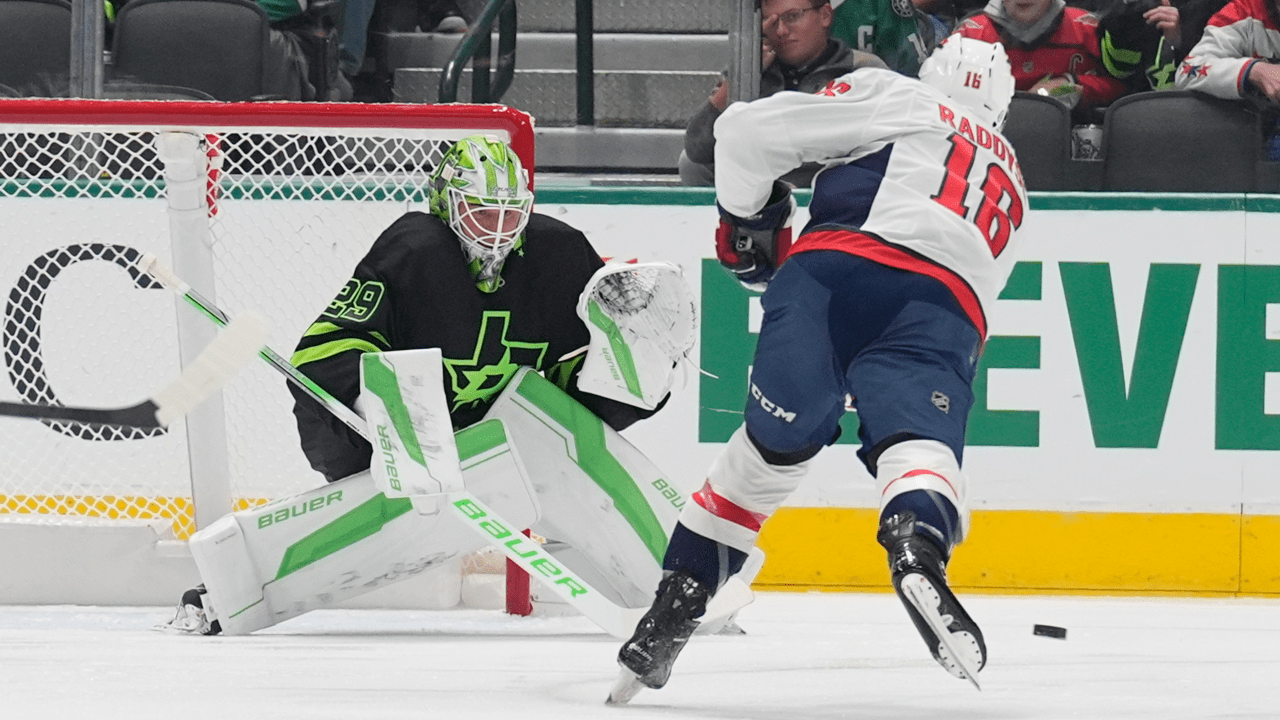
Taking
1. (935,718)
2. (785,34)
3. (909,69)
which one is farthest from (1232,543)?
(935,718)

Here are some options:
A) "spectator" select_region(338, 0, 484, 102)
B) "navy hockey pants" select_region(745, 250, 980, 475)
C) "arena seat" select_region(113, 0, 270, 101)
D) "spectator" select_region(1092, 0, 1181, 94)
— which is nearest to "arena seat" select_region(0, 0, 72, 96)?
"arena seat" select_region(113, 0, 270, 101)

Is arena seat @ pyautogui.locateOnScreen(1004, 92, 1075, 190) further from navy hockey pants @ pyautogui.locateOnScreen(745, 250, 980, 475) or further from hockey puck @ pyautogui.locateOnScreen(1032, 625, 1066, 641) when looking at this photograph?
navy hockey pants @ pyautogui.locateOnScreen(745, 250, 980, 475)

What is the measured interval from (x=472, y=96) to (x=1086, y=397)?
1.51 metres

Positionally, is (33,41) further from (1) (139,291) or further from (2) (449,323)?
(2) (449,323)

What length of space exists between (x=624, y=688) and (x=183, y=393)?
24.1 inches

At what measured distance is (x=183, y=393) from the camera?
1.84 meters

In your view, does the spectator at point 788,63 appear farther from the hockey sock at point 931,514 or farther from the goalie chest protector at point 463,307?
the hockey sock at point 931,514

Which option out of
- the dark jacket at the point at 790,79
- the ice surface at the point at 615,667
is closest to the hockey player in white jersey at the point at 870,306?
the ice surface at the point at 615,667

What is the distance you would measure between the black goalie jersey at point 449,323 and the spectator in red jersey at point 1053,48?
1.29m

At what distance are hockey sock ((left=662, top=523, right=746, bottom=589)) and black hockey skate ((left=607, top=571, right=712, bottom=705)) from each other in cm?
1

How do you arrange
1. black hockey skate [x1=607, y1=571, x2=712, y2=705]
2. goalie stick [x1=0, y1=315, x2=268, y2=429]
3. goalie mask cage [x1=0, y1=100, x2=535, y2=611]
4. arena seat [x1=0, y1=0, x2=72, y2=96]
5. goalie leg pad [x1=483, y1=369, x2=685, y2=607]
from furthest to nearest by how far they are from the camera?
arena seat [x1=0, y1=0, x2=72, y2=96]
goalie mask cage [x1=0, y1=100, x2=535, y2=611]
goalie leg pad [x1=483, y1=369, x2=685, y2=607]
black hockey skate [x1=607, y1=571, x2=712, y2=705]
goalie stick [x1=0, y1=315, x2=268, y2=429]

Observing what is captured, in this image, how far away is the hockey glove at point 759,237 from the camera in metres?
2.19

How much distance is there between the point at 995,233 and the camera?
2020mm

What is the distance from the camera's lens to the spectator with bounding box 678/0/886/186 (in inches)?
135
